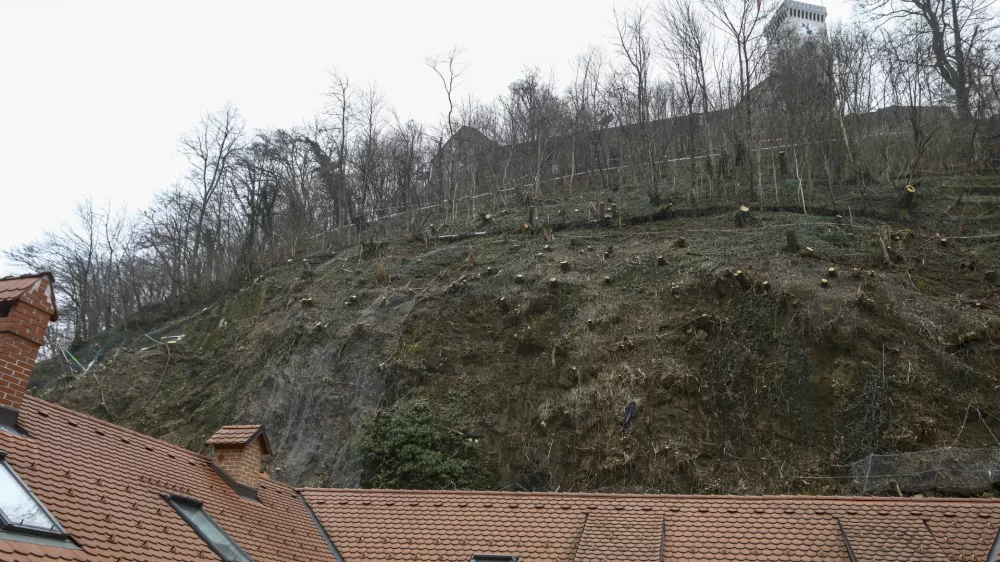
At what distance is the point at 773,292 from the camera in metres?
19.1

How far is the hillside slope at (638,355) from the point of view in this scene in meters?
16.2

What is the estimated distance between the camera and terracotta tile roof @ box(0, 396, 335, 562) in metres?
7.41

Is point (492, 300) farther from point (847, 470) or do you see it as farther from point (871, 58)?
point (871, 58)

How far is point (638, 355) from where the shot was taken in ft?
62.1

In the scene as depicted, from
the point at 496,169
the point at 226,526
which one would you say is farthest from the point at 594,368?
the point at 496,169

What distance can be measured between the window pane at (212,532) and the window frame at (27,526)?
7.05 ft

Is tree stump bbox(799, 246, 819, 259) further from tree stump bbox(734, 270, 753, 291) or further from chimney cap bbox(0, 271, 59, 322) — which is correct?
chimney cap bbox(0, 271, 59, 322)

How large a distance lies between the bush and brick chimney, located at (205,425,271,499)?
19.7 feet

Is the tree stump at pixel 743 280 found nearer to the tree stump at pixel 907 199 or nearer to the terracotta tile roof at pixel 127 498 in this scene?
the tree stump at pixel 907 199

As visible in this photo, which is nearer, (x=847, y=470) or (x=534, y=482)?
(x=847, y=470)

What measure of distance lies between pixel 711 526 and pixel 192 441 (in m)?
16.4

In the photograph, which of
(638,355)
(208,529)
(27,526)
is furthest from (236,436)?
(638,355)

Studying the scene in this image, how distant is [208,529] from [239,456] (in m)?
2.08

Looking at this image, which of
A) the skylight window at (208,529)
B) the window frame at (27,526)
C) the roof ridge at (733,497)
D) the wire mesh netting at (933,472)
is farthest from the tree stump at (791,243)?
the window frame at (27,526)
